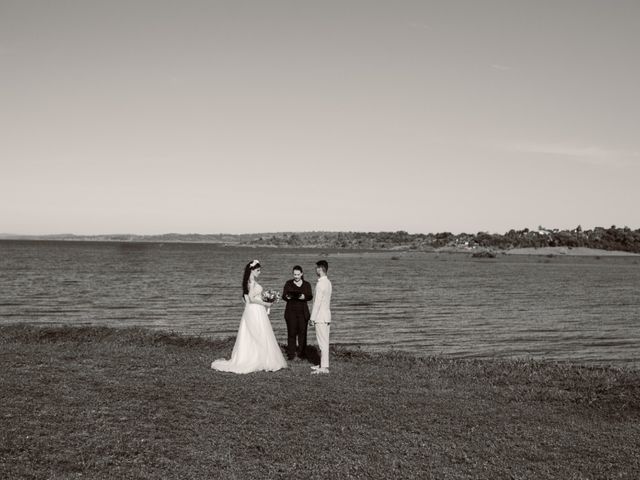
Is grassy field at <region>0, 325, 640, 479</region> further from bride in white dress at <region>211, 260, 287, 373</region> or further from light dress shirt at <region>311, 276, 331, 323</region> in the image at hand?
light dress shirt at <region>311, 276, 331, 323</region>

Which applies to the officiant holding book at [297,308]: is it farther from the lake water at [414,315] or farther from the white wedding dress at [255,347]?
the lake water at [414,315]

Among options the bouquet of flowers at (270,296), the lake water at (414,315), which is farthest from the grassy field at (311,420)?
the lake water at (414,315)

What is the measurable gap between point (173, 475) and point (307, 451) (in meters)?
2.10

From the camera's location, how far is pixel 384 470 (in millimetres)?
8969

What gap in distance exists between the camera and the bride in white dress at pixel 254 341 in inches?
614

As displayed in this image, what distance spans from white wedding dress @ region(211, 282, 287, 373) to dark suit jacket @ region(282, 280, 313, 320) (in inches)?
44.1

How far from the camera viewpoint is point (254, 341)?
1573cm

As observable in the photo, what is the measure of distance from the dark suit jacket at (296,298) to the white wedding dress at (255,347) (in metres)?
1.12

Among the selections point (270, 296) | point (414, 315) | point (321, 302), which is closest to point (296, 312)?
point (270, 296)

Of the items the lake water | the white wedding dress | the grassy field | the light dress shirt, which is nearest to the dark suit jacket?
the light dress shirt

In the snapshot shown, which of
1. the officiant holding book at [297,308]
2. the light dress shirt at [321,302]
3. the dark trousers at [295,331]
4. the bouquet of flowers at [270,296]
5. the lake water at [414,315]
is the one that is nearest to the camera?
the light dress shirt at [321,302]

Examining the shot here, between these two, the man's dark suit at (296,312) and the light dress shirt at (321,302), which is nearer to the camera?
the light dress shirt at (321,302)

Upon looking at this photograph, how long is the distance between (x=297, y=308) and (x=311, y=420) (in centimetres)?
623

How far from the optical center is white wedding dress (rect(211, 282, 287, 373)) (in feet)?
51.1
